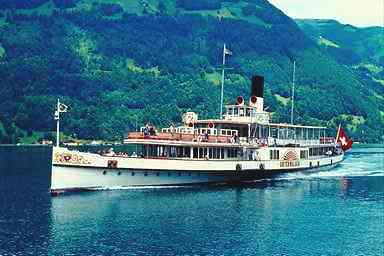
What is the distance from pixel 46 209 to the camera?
77375mm

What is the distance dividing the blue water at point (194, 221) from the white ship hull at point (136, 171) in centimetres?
209

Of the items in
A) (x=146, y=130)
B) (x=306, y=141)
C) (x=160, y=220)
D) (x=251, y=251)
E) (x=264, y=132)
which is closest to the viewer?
(x=251, y=251)

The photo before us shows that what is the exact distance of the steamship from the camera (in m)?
87.8

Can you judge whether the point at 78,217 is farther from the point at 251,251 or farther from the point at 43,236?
the point at 251,251

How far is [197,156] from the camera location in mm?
97625

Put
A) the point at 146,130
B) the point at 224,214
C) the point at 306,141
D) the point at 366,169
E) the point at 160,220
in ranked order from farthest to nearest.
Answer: the point at 366,169
the point at 306,141
the point at 146,130
the point at 224,214
the point at 160,220

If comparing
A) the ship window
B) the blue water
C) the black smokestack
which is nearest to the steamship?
the black smokestack

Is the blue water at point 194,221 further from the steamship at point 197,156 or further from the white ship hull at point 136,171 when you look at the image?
the steamship at point 197,156

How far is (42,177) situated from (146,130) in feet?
104

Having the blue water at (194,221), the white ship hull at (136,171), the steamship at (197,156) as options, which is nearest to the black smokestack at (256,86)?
the steamship at (197,156)

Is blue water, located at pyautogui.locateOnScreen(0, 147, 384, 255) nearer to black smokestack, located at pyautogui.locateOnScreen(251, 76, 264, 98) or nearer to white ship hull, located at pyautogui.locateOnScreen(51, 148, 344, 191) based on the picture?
white ship hull, located at pyautogui.locateOnScreen(51, 148, 344, 191)

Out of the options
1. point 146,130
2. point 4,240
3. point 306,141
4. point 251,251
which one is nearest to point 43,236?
point 4,240

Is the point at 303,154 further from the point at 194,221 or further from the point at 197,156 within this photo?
the point at 194,221

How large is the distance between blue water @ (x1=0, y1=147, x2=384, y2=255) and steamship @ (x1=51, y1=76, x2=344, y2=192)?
2476 mm
